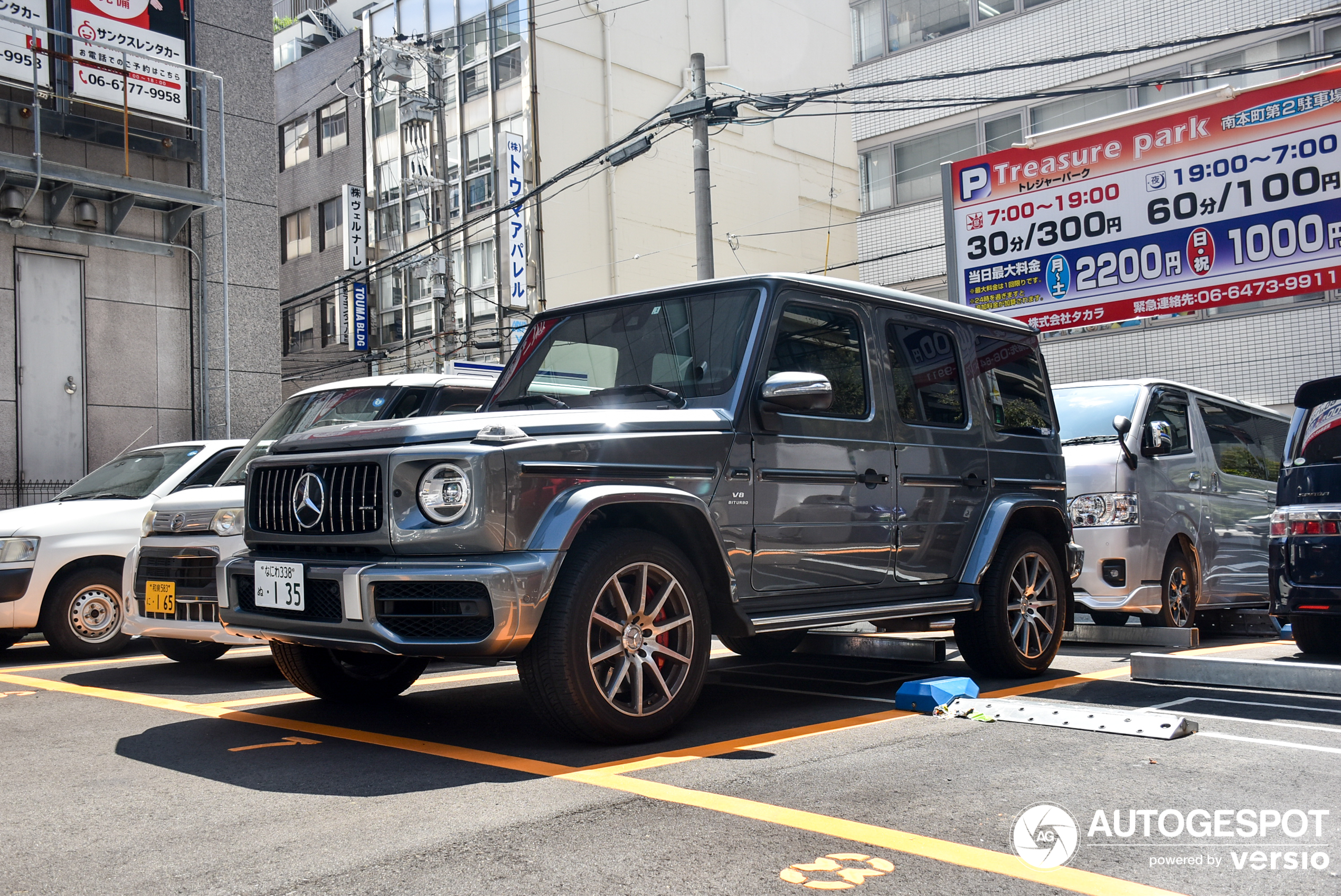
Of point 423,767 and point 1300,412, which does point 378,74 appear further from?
→ point 423,767

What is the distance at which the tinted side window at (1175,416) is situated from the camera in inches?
380

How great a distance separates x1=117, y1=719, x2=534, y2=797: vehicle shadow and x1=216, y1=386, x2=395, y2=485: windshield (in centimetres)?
304

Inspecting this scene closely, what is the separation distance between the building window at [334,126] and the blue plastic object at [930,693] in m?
32.1

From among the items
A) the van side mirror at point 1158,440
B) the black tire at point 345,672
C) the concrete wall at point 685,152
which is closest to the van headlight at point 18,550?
the black tire at point 345,672

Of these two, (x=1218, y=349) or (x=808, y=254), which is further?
(x=808, y=254)

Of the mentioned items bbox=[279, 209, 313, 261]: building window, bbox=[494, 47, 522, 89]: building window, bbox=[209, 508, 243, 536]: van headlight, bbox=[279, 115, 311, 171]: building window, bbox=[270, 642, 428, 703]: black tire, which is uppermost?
bbox=[279, 115, 311, 171]: building window

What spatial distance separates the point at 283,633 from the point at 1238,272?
12.5 metres

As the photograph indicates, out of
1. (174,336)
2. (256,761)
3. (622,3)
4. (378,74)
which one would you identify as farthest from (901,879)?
(378,74)

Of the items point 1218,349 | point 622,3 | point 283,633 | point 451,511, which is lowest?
point 283,633

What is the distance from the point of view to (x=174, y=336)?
15.8 meters

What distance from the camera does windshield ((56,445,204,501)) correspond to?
9344 millimetres

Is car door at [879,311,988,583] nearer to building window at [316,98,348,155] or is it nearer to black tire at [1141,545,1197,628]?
black tire at [1141,545,1197,628]

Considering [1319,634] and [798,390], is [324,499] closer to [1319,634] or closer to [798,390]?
[798,390]

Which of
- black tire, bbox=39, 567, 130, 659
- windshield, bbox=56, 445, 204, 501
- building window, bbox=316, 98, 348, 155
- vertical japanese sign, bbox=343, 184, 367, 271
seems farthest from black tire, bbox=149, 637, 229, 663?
building window, bbox=316, 98, 348, 155
